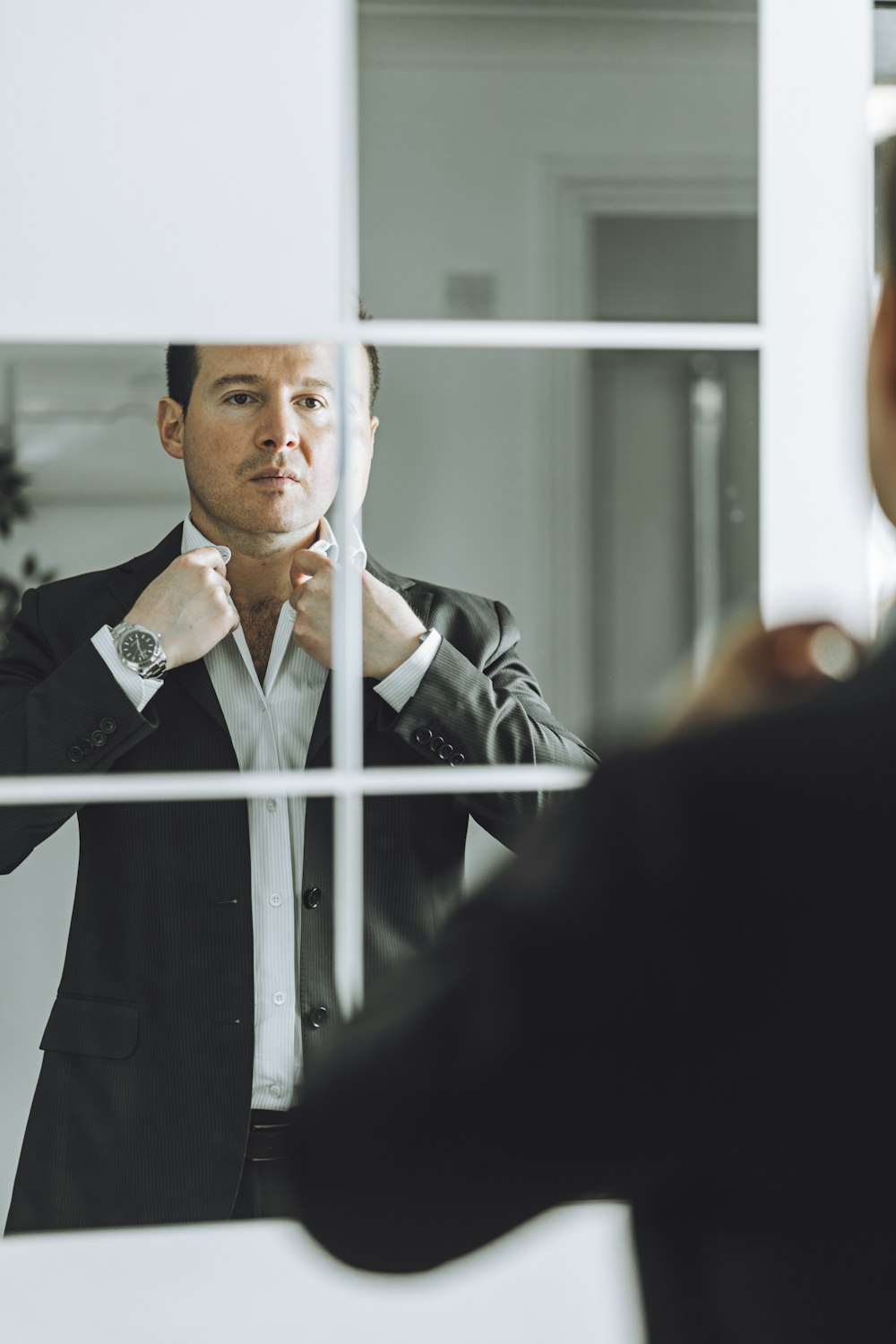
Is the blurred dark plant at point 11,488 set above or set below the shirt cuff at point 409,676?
above

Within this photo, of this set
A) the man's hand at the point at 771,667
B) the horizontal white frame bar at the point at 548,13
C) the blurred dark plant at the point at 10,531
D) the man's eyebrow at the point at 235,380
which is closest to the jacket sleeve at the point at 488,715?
the man's eyebrow at the point at 235,380

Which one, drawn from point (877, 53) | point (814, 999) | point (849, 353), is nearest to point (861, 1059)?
point (814, 999)

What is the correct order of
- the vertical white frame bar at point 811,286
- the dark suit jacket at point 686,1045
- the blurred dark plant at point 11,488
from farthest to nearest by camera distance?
the vertical white frame bar at point 811,286
the blurred dark plant at point 11,488
the dark suit jacket at point 686,1045

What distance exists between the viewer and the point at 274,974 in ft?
4.63

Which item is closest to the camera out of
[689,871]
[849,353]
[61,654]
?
[689,871]

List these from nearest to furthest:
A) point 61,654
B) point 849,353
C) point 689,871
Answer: point 689,871
point 61,654
point 849,353

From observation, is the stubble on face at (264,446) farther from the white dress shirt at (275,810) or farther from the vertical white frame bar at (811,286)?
the vertical white frame bar at (811,286)

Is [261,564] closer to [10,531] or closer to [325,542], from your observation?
[325,542]

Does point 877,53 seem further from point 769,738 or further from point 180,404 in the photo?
point 769,738

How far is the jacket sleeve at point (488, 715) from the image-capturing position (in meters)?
1.45

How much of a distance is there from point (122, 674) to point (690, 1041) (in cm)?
103

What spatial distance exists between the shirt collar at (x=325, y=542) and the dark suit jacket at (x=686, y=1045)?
96 cm

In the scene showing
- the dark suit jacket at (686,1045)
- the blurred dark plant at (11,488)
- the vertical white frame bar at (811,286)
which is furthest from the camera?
the vertical white frame bar at (811,286)

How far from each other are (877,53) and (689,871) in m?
1.45
